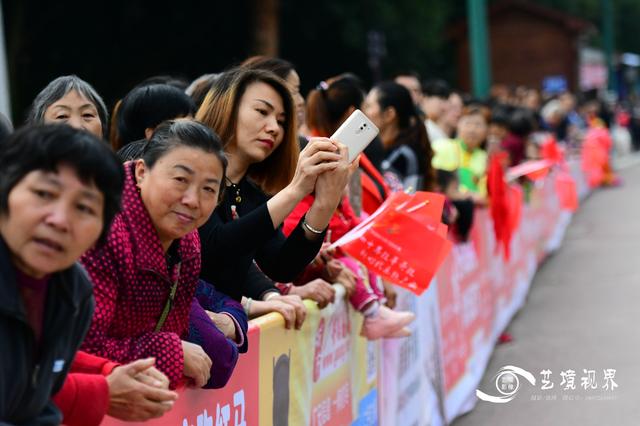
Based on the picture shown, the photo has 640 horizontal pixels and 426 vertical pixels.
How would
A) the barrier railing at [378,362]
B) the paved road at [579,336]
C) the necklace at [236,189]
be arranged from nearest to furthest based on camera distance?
the barrier railing at [378,362]
the necklace at [236,189]
the paved road at [579,336]

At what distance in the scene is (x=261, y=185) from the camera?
438 cm

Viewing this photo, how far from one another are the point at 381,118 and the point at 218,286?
11.0ft

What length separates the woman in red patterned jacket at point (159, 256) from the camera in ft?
9.76

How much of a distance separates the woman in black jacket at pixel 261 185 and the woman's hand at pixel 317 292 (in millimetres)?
218

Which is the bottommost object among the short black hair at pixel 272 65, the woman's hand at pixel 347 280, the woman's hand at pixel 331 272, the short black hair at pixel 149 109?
the woman's hand at pixel 347 280

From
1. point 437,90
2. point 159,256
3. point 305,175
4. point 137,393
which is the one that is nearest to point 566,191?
point 437,90

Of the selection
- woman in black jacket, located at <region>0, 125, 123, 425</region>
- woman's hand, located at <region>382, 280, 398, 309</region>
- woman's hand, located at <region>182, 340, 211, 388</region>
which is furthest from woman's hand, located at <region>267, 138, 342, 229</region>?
woman's hand, located at <region>382, 280, 398, 309</region>

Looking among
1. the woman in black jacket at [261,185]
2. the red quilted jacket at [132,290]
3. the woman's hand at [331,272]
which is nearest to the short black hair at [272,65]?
the woman in black jacket at [261,185]

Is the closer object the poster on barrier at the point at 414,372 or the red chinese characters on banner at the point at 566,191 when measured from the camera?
the poster on barrier at the point at 414,372

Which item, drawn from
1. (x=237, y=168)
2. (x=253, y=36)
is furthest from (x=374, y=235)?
(x=253, y=36)

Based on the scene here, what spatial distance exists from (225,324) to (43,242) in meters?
1.30

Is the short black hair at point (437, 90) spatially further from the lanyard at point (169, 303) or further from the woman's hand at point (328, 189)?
the lanyard at point (169, 303)

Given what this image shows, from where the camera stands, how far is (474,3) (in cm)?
1902

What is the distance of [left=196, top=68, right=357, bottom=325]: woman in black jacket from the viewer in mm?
3814
